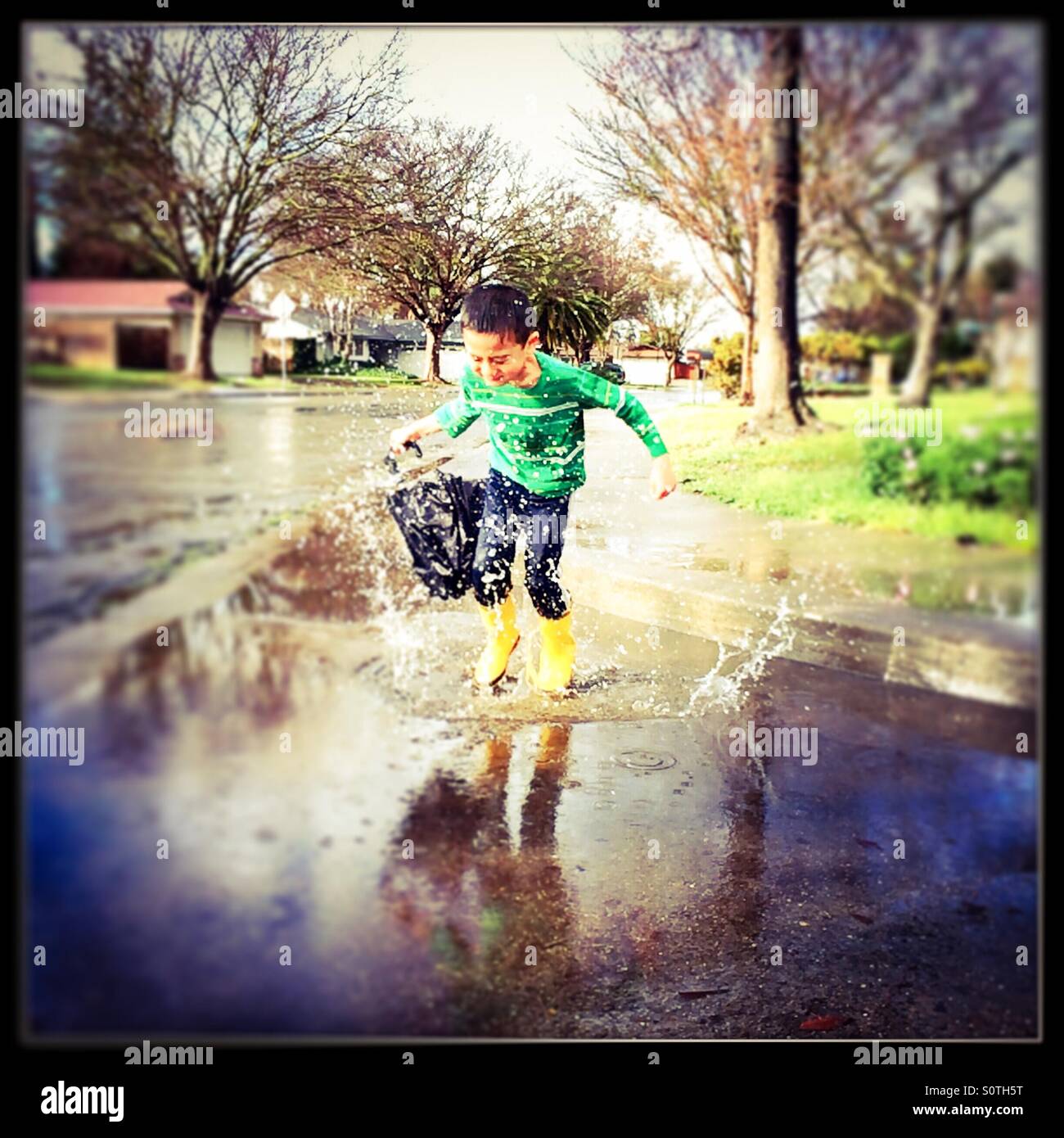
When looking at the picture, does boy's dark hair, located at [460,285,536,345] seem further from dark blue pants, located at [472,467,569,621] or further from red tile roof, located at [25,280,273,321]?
red tile roof, located at [25,280,273,321]

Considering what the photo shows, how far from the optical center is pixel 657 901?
3.87 metres

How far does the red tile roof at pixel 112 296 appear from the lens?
3781mm

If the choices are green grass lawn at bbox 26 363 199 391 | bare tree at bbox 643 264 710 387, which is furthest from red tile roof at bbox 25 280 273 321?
bare tree at bbox 643 264 710 387

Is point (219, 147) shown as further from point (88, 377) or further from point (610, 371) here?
point (610, 371)

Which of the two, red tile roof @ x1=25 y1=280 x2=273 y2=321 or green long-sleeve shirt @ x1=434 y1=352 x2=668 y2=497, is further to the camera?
green long-sleeve shirt @ x1=434 y1=352 x2=668 y2=497

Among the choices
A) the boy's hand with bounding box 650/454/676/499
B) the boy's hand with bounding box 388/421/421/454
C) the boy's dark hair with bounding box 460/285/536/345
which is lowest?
the boy's hand with bounding box 650/454/676/499

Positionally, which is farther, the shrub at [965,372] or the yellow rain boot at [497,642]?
the yellow rain boot at [497,642]

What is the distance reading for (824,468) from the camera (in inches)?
156

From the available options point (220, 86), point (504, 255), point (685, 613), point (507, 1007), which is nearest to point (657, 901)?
point (507, 1007)

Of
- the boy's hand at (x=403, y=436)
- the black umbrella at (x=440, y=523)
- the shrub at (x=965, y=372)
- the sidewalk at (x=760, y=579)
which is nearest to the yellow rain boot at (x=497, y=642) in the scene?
the black umbrella at (x=440, y=523)

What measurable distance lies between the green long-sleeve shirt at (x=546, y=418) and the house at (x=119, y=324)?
0.84 metres

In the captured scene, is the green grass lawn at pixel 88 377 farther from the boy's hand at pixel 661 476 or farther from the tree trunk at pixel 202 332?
the boy's hand at pixel 661 476

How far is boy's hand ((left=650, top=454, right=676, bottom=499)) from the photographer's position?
398cm

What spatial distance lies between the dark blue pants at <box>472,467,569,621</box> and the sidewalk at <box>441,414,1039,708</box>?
0.06m
